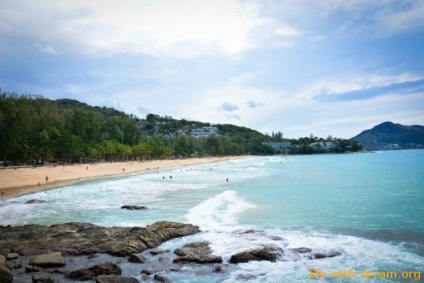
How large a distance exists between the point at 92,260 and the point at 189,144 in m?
138

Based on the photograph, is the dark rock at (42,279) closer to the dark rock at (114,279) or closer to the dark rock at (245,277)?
the dark rock at (114,279)

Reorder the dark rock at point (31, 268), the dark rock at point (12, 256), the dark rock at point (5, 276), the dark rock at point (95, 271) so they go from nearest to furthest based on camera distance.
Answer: the dark rock at point (5, 276) → the dark rock at point (95, 271) → the dark rock at point (31, 268) → the dark rock at point (12, 256)

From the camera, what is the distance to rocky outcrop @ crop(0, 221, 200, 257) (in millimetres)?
13789

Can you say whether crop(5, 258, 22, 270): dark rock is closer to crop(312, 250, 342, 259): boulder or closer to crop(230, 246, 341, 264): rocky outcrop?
crop(230, 246, 341, 264): rocky outcrop

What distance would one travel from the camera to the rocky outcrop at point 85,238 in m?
13.8

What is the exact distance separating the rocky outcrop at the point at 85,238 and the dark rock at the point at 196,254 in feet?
5.69

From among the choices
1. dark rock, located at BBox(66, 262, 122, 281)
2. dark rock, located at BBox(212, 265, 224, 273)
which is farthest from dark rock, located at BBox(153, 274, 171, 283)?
dark rock, located at BBox(212, 265, 224, 273)

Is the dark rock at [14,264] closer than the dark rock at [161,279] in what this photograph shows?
No

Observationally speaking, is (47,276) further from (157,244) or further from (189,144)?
(189,144)

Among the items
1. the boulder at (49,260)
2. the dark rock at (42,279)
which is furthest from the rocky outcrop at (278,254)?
the boulder at (49,260)

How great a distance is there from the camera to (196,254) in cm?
1353

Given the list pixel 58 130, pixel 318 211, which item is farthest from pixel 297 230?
pixel 58 130

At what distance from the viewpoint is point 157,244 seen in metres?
15.1

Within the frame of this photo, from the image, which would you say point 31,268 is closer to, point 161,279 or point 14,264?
point 14,264
